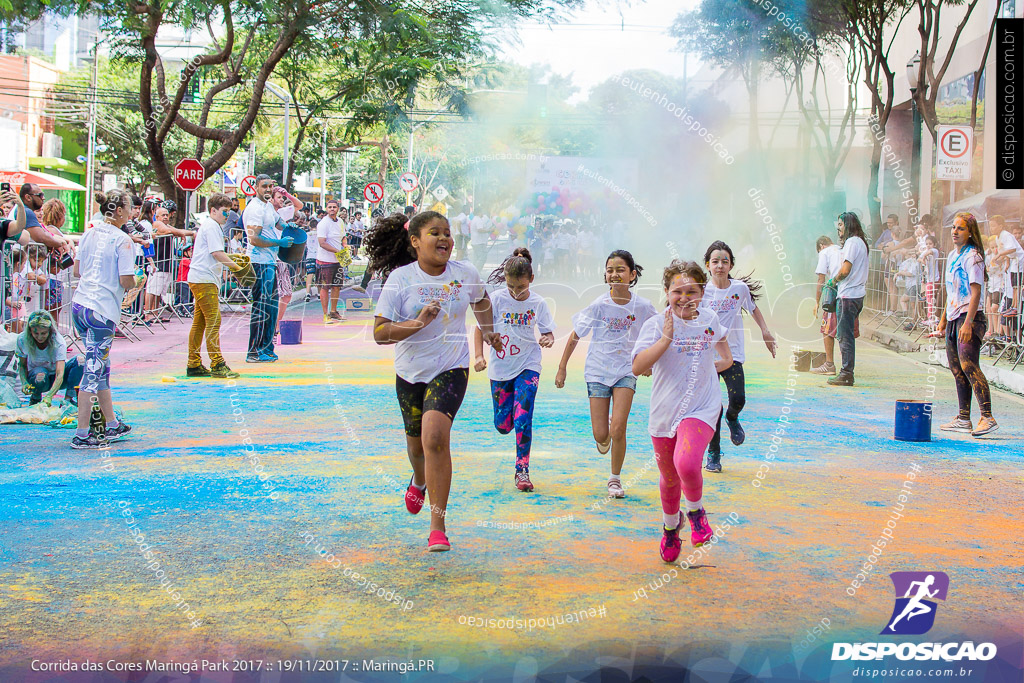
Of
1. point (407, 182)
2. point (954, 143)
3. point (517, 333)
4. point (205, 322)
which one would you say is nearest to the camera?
point (517, 333)

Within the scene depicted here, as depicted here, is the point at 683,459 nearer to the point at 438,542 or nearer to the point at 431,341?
the point at 438,542

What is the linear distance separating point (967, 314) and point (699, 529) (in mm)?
4663

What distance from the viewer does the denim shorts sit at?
6.28 meters

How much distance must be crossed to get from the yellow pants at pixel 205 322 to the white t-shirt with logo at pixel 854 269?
6774 millimetres

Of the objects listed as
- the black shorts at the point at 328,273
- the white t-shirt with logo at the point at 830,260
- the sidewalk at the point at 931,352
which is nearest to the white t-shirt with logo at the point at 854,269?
the white t-shirt with logo at the point at 830,260

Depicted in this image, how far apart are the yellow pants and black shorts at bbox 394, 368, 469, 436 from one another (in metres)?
6.24

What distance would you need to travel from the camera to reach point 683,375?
5055mm

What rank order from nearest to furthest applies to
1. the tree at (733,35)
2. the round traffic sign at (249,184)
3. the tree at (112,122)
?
the tree at (733,35)
the round traffic sign at (249,184)
the tree at (112,122)

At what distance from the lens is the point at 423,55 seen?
21578 millimetres

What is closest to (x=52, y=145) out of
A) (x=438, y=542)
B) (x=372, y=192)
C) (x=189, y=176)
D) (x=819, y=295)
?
(x=372, y=192)

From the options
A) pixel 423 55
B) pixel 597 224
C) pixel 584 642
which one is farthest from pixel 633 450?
pixel 597 224

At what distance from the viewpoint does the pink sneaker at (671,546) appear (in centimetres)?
484

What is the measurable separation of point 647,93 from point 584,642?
87.5 ft

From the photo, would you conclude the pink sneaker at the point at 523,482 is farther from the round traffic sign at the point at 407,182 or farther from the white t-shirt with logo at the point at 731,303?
the round traffic sign at the point at 407,182
